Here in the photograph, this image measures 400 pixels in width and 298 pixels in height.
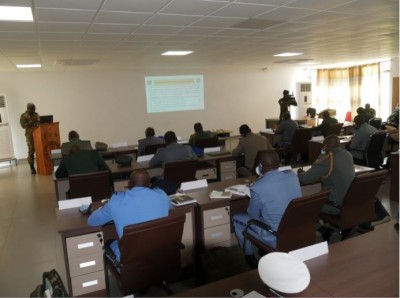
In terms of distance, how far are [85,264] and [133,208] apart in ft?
2.45

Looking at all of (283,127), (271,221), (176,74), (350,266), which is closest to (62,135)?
(176,74)

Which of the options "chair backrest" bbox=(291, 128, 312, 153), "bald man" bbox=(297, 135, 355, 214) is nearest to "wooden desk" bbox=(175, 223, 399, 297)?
"bald man" bbox=(297, 135, 355, 214)

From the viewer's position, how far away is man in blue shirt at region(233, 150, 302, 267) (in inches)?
98.2

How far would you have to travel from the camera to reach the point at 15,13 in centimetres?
324

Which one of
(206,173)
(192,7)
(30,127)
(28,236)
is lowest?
(28,236)

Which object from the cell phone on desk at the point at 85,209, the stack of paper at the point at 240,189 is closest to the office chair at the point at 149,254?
the cell phone on desk at the point at 85,209

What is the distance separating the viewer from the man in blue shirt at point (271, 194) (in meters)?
2.49

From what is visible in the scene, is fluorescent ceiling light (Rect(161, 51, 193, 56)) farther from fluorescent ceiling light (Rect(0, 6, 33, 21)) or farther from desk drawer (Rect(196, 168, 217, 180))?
fluorescent ceiling light (Rect(0, 6, 33, 21))

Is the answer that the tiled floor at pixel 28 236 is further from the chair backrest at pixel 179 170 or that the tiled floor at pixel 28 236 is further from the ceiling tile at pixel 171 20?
the ceiling tile at pixel 171 20

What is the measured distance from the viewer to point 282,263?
135cm

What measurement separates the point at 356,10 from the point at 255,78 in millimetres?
8604

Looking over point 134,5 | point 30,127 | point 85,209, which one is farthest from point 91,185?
point 30,127

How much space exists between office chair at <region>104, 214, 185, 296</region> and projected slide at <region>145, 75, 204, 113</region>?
892 centimetres

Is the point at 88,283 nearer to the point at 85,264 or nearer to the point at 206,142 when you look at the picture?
the point at 85,264
